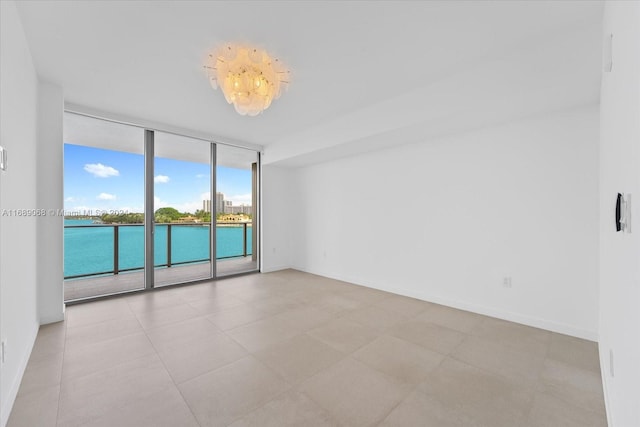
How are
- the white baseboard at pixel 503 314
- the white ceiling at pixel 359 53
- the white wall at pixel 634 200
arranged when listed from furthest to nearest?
the white baseboard at pixel 503 314 < the white ceiling at pixel 359 53 < the white wall at pixel 634 200

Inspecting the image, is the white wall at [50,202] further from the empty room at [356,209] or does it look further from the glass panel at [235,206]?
the glass panel at [235,206]

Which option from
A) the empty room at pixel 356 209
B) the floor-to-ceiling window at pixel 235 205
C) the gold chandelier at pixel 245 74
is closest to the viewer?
the empty room at pixel 356 209

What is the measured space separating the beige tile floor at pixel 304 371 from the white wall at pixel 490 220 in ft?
1.11

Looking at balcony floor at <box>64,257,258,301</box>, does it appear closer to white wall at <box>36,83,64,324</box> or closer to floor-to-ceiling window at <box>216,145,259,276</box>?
floor-to-ceiling window at <box>216,145,259,276</box>

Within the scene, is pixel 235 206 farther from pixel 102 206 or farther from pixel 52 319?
pixel 52 319

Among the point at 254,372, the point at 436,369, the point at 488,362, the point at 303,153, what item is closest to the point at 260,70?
the point at 303,153

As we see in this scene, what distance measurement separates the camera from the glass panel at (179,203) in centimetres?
449

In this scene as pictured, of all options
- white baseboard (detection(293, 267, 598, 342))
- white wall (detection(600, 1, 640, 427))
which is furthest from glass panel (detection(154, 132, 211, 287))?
Result: white wall (detection(600, 1, 640, 427))

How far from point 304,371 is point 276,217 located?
3.88m

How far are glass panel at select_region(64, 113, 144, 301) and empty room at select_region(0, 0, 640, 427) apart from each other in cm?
5

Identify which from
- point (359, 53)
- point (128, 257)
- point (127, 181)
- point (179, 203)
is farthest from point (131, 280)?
point (359, 53)

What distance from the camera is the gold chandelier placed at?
2287 mm

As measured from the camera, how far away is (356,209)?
4.59 m

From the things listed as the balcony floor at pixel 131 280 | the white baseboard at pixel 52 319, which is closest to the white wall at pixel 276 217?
the balcony floor at pixel 131 280
